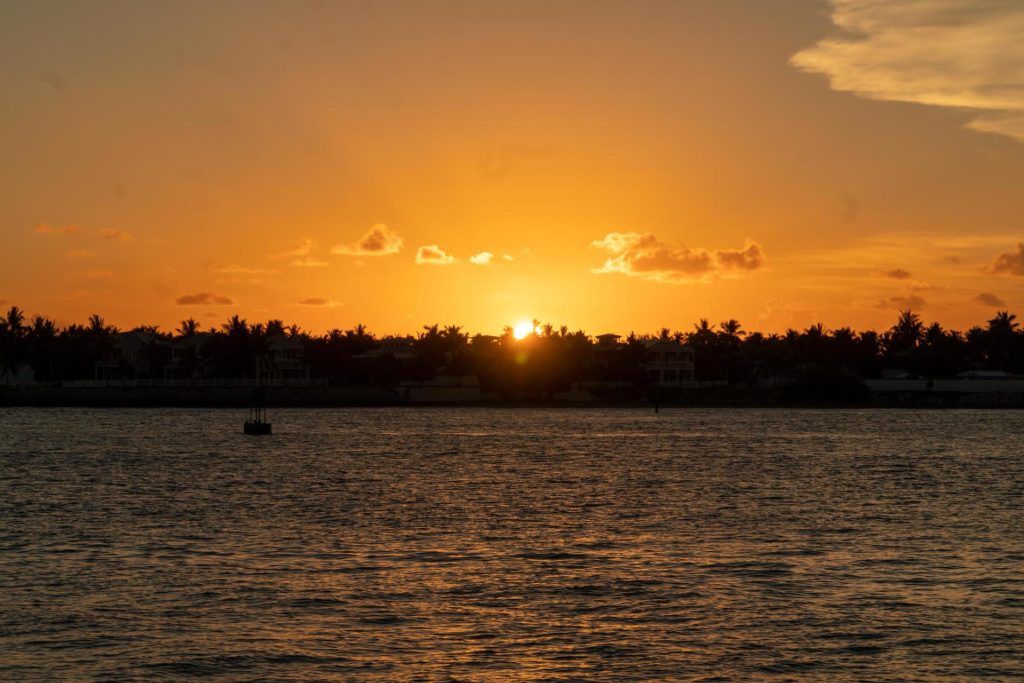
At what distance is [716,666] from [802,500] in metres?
Answer: 40.6

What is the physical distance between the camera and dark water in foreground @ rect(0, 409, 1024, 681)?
26656 millimetres

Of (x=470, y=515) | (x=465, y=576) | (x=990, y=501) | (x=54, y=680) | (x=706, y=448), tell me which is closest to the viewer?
(x=54, y=680)

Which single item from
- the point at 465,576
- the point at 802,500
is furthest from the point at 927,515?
the point at 465,576

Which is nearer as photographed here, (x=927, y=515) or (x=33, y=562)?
(x=33, y=562)

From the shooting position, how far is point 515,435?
139 meters

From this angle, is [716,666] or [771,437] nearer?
[716,666]

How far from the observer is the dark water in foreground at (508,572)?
26656 mm

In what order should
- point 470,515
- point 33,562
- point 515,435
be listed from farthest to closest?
point 515,435, point 470,515, point 33,562

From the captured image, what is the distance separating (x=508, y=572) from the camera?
1506 inches

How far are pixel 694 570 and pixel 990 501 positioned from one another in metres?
33.6

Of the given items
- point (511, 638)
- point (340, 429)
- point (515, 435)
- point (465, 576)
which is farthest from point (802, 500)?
point (340, 429)

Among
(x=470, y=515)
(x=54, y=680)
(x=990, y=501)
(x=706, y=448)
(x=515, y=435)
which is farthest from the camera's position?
(x=515, y=435)

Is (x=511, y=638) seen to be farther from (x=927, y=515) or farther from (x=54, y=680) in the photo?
(x=927, y=515)

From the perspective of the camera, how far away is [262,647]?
27.5m
